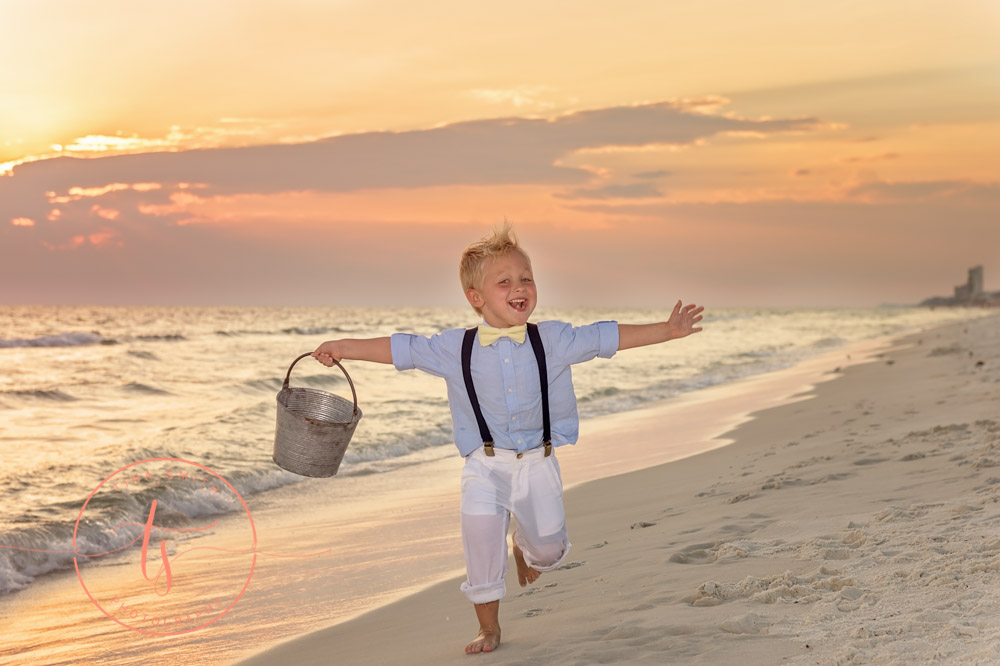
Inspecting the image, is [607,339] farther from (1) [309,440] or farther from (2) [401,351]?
(1) [309,440]

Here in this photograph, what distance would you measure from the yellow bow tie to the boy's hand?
0.64m

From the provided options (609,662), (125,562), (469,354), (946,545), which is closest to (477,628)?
(609,662)

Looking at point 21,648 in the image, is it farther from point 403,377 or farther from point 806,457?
point 403,377

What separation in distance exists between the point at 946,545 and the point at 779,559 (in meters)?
0.73

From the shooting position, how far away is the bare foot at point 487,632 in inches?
139

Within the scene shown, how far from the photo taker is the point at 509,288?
366 centimetres

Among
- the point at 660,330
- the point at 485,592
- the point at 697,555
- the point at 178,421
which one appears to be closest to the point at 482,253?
the point at 660,330

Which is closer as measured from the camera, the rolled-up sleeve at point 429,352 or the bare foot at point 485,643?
the bare foot at point 485,643

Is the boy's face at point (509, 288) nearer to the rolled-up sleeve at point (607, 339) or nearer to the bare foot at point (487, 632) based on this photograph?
the rolled-up sleeve at point (607, 339)

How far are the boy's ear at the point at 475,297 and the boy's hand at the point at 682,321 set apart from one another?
0.81 m

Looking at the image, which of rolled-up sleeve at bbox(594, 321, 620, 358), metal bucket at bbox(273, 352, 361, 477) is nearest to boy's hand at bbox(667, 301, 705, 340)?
rolled-up sleeve at bbox(594, 321, 620, 358)

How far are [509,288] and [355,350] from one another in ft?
2.35

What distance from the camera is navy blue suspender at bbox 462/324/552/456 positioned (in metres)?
3.64

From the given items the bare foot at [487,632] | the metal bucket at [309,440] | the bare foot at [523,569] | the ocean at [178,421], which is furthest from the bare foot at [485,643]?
the ocean at [178,421]
